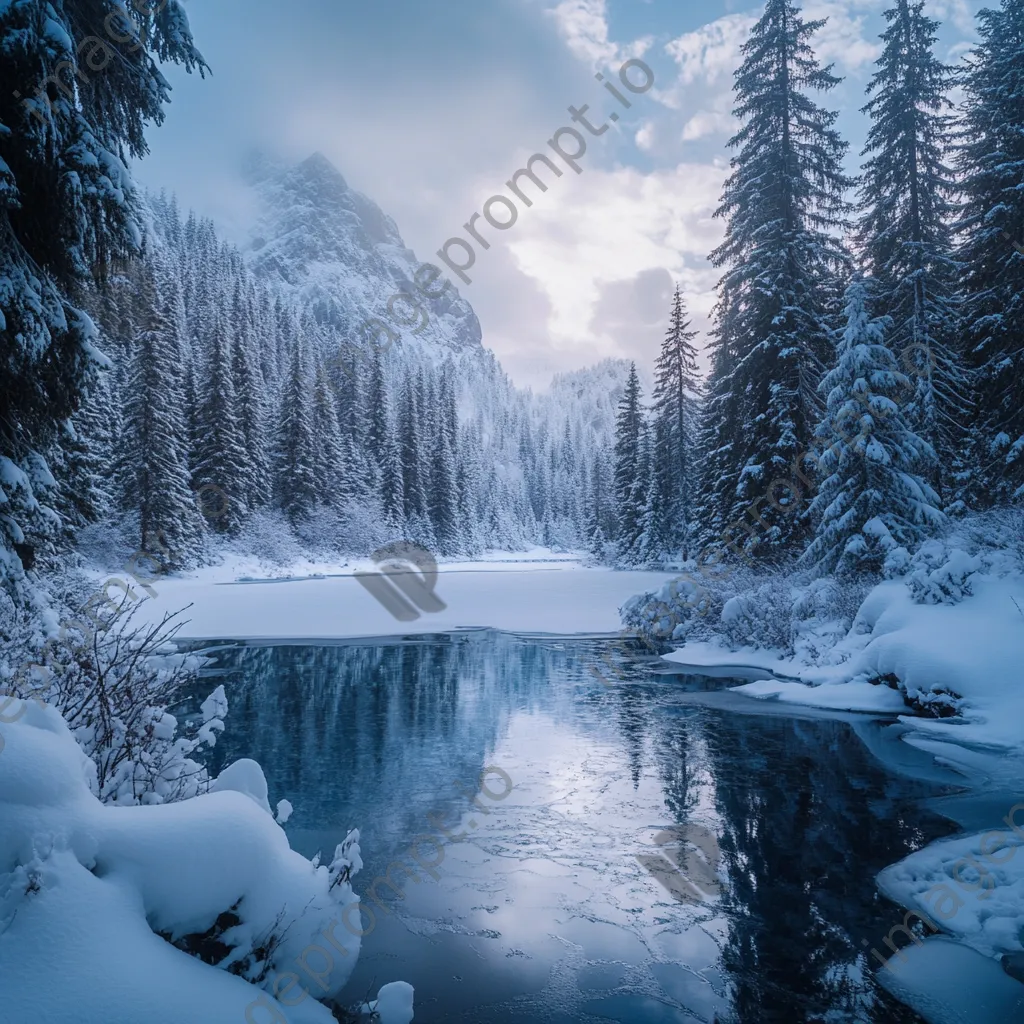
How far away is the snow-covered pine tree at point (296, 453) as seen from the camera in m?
47.8

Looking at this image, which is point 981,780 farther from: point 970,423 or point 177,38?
point 970,423

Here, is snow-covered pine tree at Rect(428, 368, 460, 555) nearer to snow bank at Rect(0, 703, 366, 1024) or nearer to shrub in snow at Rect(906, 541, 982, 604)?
shrub in snow at Rect(906, 541, 982, 604)

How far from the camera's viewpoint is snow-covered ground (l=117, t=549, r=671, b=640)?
823 inches

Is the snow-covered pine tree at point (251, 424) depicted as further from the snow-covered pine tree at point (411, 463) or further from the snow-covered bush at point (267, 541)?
the snow-covered pine tree at point (411, 463)

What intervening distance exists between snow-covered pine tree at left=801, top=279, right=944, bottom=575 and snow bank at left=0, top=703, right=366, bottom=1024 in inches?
577

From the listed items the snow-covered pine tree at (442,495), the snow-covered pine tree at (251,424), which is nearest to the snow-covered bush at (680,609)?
the snow-covered pine tree at (251,424)

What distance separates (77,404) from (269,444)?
4651cm

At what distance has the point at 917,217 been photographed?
65.0ft

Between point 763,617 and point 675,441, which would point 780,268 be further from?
point 675,441

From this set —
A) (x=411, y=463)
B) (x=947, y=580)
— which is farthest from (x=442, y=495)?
(x=947, y=580)

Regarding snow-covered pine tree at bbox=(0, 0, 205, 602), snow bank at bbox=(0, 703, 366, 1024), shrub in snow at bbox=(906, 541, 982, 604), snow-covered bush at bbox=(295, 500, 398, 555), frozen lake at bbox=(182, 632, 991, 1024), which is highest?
snow-covered bush at bbox=(295, 500, 398, 555)

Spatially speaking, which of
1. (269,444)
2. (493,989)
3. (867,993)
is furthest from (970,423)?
(269,444)

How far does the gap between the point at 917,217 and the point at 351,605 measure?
24199 millimetres

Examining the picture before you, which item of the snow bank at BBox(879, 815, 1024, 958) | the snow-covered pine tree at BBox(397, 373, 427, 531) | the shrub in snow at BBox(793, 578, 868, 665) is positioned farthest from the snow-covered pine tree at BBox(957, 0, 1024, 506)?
the snow-covered pine tree at BBox(397, 373, 427, 531)
